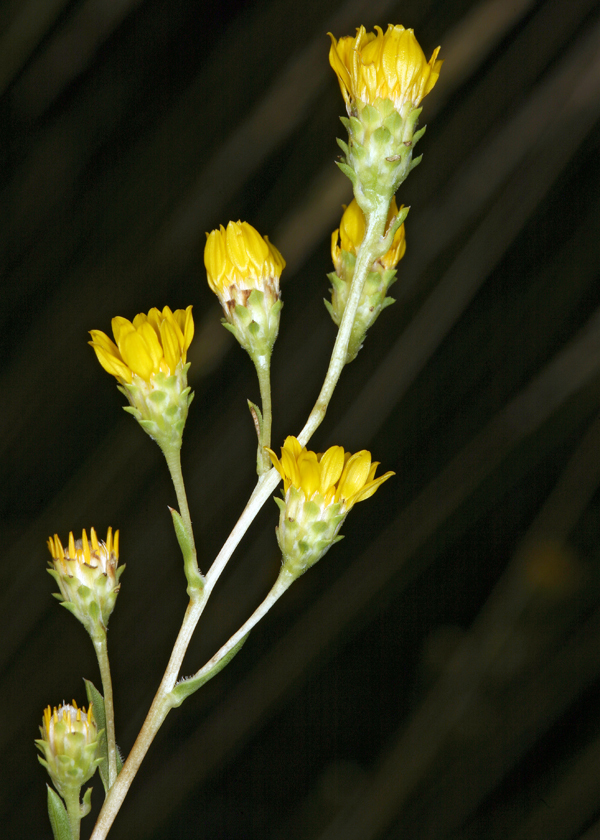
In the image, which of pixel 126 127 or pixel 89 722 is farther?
pixel 126 127

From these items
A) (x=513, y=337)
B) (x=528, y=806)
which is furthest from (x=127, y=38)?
(x=528, y=806)

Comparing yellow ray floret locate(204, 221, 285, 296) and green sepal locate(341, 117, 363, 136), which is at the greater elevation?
green sepal locate(341, 117, 363, 136)

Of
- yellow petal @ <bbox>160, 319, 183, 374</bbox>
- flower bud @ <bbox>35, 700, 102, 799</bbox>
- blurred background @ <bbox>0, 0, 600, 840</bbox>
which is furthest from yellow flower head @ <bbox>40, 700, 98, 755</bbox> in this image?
blurred background @ <bbox>0, 0, 600, 840</bbox>

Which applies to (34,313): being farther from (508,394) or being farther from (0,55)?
(508,394)

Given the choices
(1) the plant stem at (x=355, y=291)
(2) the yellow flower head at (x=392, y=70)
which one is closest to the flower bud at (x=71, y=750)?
(1) the plant stem at (x=355, y=291)

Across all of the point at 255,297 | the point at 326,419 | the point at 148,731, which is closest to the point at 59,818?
the point at 148,731

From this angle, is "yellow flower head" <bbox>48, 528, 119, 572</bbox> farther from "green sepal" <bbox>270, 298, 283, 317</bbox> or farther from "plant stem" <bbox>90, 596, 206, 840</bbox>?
"green sepal" <bbox>270, 298, 283, 317</bbox>

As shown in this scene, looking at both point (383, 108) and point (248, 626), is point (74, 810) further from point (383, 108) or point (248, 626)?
point (383, 108)
